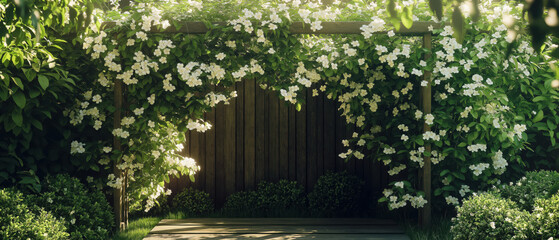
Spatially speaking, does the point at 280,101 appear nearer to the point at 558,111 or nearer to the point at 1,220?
the point at 558,111

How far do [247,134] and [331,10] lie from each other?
1.59m

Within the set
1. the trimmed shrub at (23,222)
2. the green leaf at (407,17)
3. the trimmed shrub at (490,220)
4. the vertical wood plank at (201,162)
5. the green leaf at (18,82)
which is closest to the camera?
the green leaf at (407,17)

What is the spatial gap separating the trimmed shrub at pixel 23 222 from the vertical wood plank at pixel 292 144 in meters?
2.45

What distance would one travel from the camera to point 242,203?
497cm

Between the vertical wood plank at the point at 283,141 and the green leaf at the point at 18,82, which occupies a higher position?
the green leaf at the point at 18,82

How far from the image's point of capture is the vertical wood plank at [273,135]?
16.9 feet

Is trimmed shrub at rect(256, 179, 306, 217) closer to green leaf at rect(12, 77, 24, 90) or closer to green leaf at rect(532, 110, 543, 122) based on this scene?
green leaf at rect(532, 110, 543, 122)

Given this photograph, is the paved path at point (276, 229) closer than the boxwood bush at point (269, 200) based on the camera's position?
Yes

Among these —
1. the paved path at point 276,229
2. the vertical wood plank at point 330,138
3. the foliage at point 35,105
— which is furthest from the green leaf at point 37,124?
the vertical wood plank at point 330,138

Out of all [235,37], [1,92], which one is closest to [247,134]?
[235,37]

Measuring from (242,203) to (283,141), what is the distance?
2.30 feet

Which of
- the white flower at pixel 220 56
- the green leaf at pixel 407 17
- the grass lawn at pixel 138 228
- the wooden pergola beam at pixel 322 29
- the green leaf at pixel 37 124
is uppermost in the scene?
the wooden pergola beam at pixel 322 29

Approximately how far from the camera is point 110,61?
3713 mm

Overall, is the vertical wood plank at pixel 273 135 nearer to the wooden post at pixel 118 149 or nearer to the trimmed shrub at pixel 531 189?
the wooden post at pixel 118 149
